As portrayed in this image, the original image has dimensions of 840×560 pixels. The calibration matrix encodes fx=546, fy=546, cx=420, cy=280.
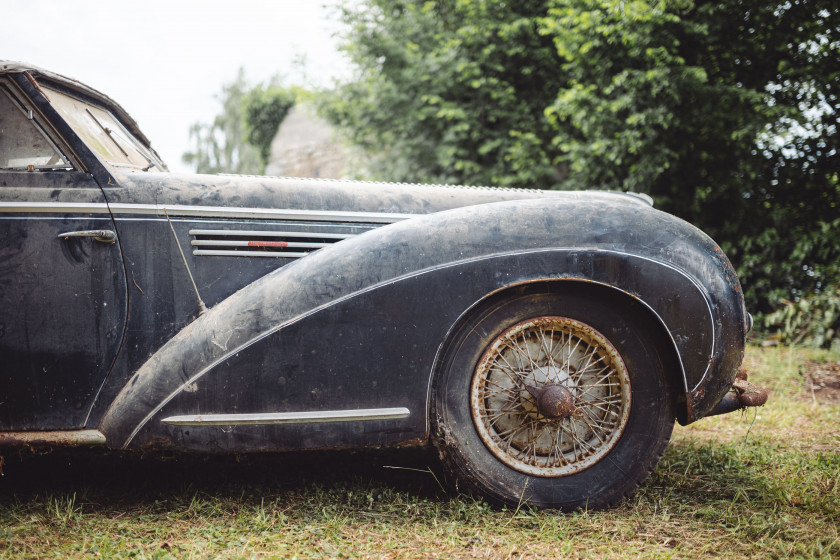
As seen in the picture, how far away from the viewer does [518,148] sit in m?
7.43

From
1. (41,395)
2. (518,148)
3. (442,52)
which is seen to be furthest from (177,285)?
(442,52)

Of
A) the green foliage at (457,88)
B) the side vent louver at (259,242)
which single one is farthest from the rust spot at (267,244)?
the green foliage at (457,88)

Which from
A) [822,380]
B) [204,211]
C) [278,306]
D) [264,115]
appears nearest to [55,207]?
[204,211]

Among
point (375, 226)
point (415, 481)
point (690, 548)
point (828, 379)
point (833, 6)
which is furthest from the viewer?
point (833, 6)

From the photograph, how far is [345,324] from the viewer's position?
2.10 meters

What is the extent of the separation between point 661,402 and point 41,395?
2.46 m

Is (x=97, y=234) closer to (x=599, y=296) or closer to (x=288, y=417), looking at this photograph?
(x=288, y=417)

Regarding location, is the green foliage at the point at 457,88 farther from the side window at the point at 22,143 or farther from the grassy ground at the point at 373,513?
the side window at the point at 22,143

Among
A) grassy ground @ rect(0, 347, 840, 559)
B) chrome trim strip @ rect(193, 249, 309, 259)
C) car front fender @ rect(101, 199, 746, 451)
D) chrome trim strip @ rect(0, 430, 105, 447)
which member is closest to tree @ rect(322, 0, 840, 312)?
grassy ground @ rect(0, 347, 840, 559)

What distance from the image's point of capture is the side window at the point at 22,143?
7.12 feet

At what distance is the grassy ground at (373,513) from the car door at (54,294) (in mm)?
367

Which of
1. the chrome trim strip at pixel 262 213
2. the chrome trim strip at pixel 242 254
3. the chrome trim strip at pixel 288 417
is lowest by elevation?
the chrome trim strip at pixel 288 417

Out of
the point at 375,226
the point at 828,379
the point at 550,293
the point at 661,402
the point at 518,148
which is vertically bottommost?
the point at 828,379

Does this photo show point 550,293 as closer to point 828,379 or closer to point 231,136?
point 828,379
